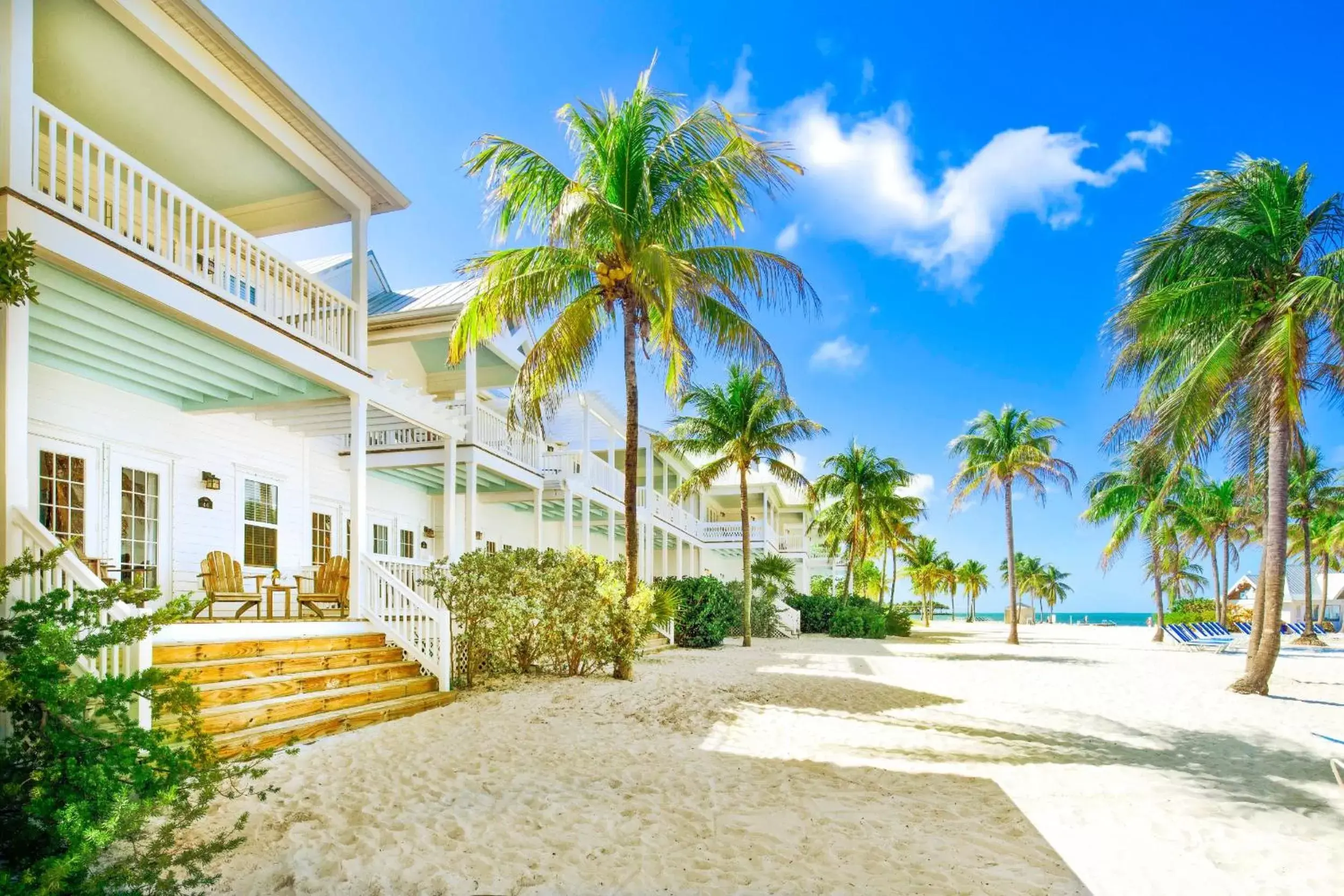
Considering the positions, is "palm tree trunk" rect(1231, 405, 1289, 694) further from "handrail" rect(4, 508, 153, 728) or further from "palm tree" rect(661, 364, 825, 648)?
"handrail" rect(4, 508, 153, 728)

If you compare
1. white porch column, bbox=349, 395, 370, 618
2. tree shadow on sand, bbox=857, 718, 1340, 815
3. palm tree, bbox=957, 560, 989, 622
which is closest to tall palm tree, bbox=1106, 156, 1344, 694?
tree shadow on sand, bbox=857, 718, 1340, 815

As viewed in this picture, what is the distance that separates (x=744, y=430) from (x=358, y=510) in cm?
1378

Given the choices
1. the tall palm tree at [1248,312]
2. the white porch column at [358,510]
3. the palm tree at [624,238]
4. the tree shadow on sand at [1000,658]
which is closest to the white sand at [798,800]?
the white porch column at [358,510]

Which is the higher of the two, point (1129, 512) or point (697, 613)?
point (1129, 512)

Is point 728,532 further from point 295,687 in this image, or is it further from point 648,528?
point 295,687

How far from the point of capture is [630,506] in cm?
1257

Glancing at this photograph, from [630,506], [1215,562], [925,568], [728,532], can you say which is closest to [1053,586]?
[925,568]

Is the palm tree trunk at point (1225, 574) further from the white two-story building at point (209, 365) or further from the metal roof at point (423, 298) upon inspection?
the metal roof at point (423, 298)

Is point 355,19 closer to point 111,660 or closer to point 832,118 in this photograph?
point 111,660

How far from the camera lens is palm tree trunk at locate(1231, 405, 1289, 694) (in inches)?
475

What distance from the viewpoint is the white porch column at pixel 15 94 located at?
5836mm

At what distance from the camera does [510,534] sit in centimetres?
2136

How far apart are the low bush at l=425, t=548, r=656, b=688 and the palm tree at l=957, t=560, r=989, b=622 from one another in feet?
213

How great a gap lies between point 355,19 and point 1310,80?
76.5 feet
